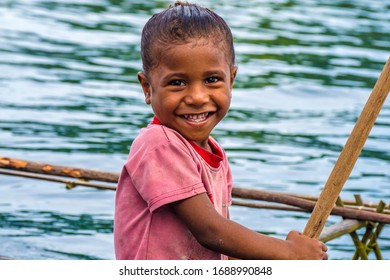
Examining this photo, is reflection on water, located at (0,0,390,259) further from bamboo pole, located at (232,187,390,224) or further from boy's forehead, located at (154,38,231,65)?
boy's forehead, located at (154,38,231,65)

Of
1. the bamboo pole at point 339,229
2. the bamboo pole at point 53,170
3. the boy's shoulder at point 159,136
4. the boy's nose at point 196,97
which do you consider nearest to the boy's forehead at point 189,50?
the boy's nose at point 196,97

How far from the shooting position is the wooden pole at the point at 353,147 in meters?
2.89

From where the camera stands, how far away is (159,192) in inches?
116

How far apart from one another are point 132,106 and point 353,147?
6.88 metres

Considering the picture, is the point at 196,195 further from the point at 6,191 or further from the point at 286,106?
the point at 286,106

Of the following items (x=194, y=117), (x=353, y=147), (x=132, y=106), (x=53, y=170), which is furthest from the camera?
Answer: (x=132, y=106)

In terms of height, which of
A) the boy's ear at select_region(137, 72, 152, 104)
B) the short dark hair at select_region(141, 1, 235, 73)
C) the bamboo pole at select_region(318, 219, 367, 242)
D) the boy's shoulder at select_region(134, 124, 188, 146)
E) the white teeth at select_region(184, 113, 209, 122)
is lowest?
the bamboo pole at select_region(318, 219, 367, 242)

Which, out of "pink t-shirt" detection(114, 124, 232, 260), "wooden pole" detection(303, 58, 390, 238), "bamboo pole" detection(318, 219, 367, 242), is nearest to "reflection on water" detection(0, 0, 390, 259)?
"bamboo pole" detection(318, 219, 367, 242)

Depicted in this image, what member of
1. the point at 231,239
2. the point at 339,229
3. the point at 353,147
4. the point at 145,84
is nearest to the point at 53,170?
the point at 339,229

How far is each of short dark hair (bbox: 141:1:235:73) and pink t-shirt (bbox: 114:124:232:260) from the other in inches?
9.3

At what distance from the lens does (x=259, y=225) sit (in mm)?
6691

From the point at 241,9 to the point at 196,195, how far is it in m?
13.3

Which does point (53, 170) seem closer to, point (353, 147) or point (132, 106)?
point (353, 147)

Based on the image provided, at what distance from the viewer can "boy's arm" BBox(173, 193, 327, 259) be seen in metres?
2.96
